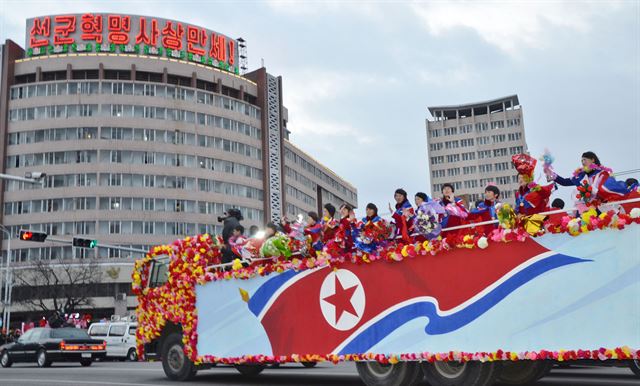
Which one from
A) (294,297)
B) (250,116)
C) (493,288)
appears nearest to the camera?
(493,288)

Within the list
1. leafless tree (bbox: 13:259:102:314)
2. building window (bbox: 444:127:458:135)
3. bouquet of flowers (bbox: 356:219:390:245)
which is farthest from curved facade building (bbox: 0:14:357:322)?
bouquet of flowers (bbox: 356:219:390:245)

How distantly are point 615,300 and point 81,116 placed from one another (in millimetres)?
69764

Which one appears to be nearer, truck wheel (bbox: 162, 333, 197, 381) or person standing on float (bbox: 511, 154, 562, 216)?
person standing on float (bbox: 511, 154, 562, 216)

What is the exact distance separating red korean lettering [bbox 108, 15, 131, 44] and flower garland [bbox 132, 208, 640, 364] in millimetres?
64463

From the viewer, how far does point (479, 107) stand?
129m

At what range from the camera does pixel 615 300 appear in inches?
304

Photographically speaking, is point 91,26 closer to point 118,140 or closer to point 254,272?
point 118,140

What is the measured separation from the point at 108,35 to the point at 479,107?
7885 cm

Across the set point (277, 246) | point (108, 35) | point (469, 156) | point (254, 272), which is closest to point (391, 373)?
point (277, 246)

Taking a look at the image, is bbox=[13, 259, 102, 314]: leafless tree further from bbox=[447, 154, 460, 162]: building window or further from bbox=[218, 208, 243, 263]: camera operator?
bbox=[447, 154, 460, 162]: building window

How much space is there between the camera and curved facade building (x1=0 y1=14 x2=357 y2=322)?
6856cm

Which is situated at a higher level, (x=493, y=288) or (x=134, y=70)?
(x=134, y=70)

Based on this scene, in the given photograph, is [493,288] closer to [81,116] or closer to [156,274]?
[156,274]

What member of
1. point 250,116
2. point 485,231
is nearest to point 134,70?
point 250,116
